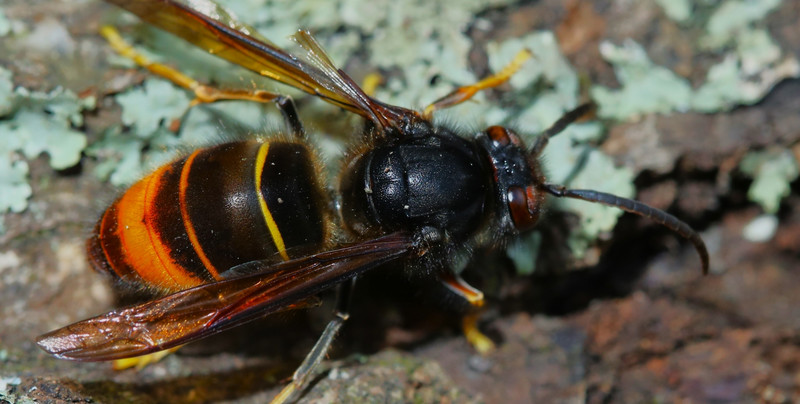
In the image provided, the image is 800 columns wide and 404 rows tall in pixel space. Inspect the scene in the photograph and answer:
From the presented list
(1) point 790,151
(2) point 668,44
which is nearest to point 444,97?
(2) point 668,44

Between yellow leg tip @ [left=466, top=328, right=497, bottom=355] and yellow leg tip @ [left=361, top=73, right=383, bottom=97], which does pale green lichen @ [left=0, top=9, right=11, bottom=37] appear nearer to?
yellow leg tip @ [left=361, top=73, right=383, bottom=97]

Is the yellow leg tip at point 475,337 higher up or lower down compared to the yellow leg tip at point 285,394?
lower down

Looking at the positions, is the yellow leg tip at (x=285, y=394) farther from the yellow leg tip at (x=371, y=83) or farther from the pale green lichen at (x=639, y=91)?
the pale green lichen at (x=639, y=91)

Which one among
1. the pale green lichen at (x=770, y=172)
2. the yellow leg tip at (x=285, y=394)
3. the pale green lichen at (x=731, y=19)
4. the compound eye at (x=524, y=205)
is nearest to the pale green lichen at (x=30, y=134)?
the yellow leg tip at (x=285, y=394)

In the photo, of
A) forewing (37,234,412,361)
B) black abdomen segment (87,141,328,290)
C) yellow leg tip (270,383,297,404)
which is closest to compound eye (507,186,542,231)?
forewing (37,234,412,361)

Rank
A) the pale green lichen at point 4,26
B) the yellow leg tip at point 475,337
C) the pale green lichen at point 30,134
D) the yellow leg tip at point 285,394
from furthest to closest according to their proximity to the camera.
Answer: the yellow leg tip at point 475,337 < the pale green lichen at point 4,26 < the pale green lichen at point 30,134 < the yellow leg tip at point 285,394

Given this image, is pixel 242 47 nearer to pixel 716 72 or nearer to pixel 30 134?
pixel 30 134
